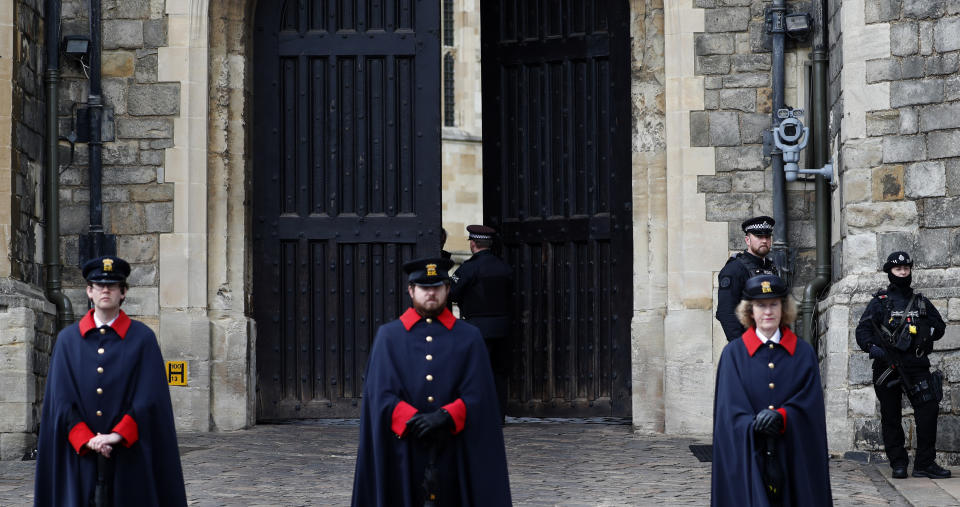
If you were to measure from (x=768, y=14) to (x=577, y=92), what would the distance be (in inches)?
72.9

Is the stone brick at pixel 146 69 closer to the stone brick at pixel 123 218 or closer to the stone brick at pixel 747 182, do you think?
the stone brick at pixel 123 218

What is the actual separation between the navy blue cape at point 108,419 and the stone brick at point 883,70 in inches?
211

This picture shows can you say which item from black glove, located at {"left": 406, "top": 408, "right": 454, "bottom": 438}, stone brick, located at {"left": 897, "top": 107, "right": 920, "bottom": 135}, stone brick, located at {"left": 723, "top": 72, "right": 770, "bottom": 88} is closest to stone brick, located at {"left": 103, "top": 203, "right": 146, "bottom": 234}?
stone brick, located at {"left": 723, "top": 72, "right": 770, "bottom": 88}

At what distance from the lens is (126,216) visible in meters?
11.2

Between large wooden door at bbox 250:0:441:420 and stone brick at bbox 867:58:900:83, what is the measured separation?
330 cm

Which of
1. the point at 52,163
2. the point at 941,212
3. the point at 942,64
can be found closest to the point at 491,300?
the point at 52,163

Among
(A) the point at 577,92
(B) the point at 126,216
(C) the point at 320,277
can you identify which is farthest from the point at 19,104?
(A) the point at 577,92

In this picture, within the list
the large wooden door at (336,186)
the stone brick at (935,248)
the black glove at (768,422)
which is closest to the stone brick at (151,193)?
the large wooden door at (336,186)

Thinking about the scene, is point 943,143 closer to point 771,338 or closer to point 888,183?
point 888,183

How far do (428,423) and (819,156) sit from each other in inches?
223

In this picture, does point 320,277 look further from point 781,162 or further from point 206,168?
point 781,162

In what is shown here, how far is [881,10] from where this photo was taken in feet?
32.3

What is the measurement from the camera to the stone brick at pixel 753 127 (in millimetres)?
10930

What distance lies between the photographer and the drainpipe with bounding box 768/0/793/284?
35.3 ft
